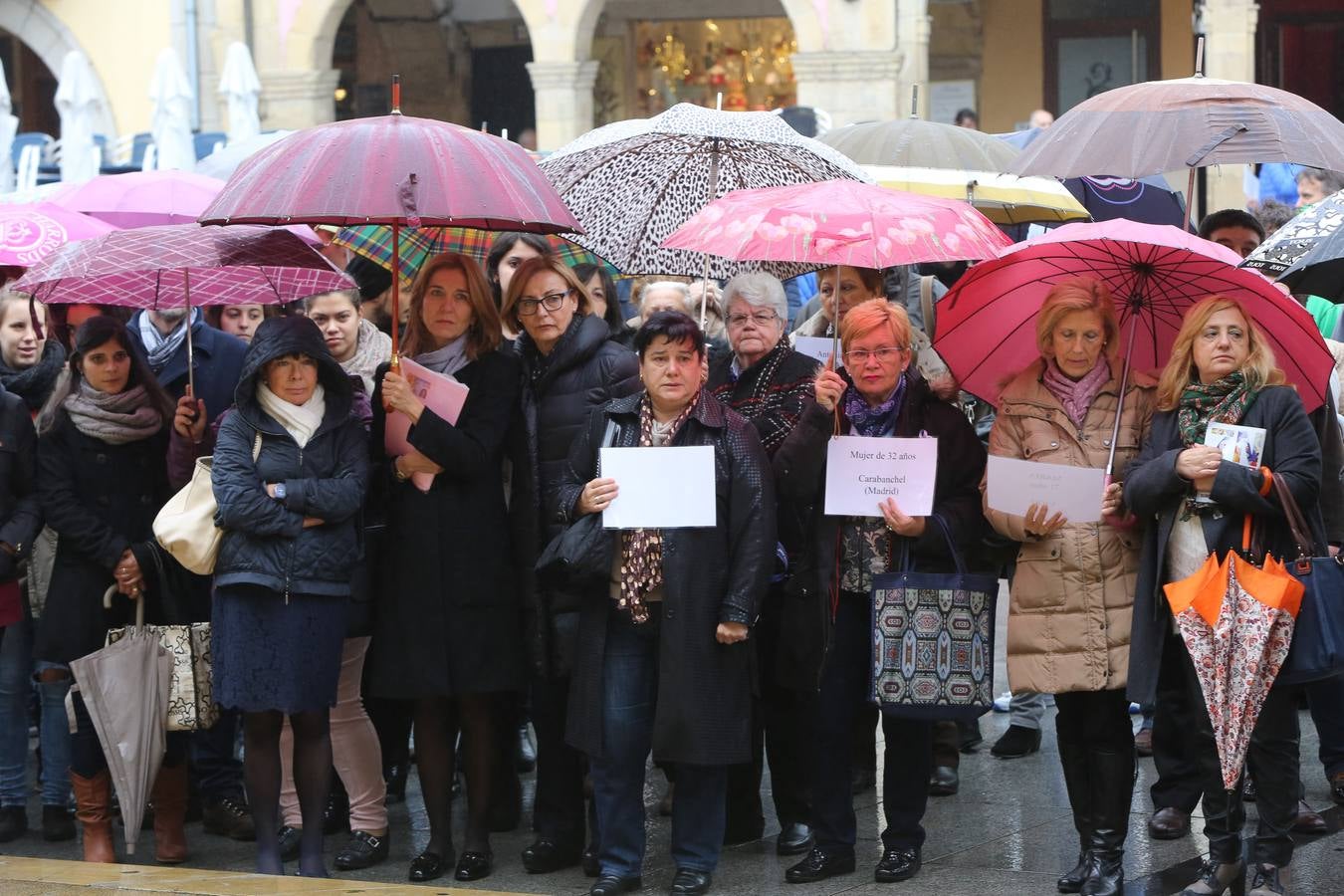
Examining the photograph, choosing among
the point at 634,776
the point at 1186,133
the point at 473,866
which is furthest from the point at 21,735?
the point at 1186,133

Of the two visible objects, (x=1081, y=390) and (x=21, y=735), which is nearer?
(x=1081, y=390)

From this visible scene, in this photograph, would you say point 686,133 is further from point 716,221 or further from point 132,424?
point 132,424

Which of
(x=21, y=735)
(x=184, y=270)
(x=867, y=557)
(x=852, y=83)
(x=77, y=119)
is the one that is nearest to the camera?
(x=867, y=557)

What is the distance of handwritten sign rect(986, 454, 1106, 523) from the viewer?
5.86 metres

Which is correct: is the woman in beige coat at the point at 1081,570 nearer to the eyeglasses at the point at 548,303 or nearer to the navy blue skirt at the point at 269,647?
the eyeglasses at the point at 548,303

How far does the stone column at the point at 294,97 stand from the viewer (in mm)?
23672

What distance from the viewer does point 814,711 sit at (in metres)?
6.30

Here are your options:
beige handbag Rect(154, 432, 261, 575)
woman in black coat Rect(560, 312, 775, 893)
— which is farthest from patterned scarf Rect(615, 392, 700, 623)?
beige handbag Rect(154, 432, 261, 575)

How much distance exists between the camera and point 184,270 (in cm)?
711

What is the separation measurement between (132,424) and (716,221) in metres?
2.12

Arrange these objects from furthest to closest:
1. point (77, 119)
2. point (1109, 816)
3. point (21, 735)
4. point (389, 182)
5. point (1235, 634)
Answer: point (77, 119), point (21, 735), point (1109, 816), point (389, 182), point (1235, 634)

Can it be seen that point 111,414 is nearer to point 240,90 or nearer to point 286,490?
point 286,490

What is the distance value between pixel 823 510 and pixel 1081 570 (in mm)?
782

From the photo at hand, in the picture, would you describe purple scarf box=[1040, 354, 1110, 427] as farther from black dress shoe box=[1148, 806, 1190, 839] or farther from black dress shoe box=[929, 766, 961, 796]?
black dress shoe box=[929, 766, 961, 796]
